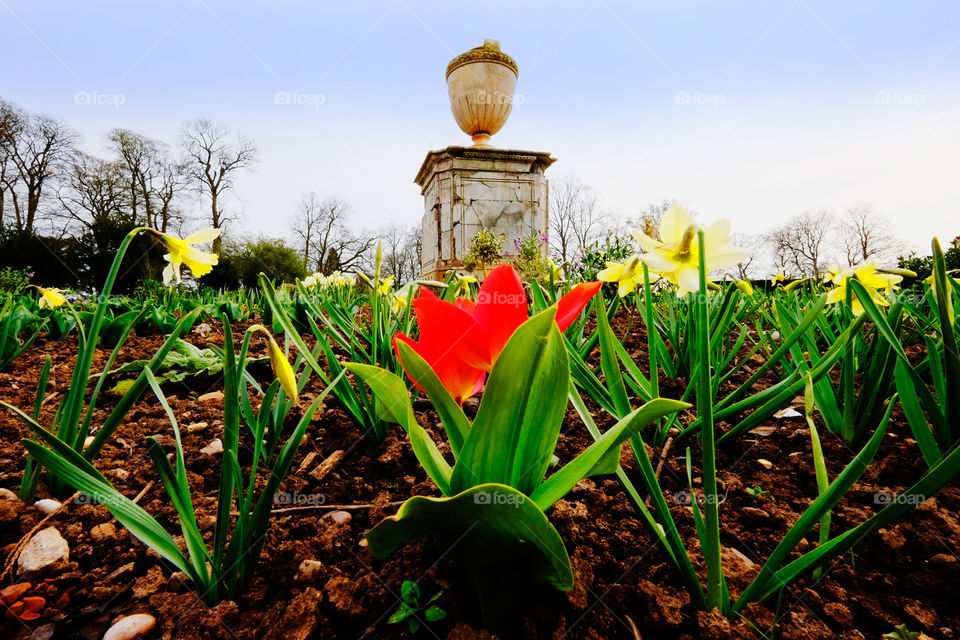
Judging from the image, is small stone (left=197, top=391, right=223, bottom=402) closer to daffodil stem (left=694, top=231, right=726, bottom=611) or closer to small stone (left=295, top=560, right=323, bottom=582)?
small stone (left=295, top=560, right=323, bottom=582)

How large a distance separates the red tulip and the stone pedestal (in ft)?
24.5

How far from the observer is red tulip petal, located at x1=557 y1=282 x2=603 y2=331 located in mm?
575

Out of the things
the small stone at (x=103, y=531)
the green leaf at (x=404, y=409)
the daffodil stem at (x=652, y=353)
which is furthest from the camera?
the daffodil stem at (x=652, y=353)

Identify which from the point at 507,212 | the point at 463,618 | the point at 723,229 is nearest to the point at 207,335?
the point at 463,618

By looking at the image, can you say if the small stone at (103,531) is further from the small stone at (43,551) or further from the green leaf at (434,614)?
the green leaf at (434,614)

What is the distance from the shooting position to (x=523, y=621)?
21.9 inches

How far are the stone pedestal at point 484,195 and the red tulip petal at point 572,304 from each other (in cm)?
748

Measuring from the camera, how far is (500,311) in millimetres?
585

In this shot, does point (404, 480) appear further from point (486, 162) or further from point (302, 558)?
point (486, 162)

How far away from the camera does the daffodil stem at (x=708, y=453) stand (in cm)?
50

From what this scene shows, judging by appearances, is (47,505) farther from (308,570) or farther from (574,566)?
(574,566)

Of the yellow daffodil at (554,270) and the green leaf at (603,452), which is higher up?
the yellow daffodil at (554,270)

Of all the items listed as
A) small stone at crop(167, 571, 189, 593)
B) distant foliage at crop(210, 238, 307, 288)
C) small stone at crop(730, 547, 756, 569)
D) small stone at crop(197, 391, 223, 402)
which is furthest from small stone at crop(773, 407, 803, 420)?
distant foliage at crop(210, 238, 307, 288)

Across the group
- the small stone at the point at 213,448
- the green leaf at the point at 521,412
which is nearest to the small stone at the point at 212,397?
the small stone at the point at 213,448
